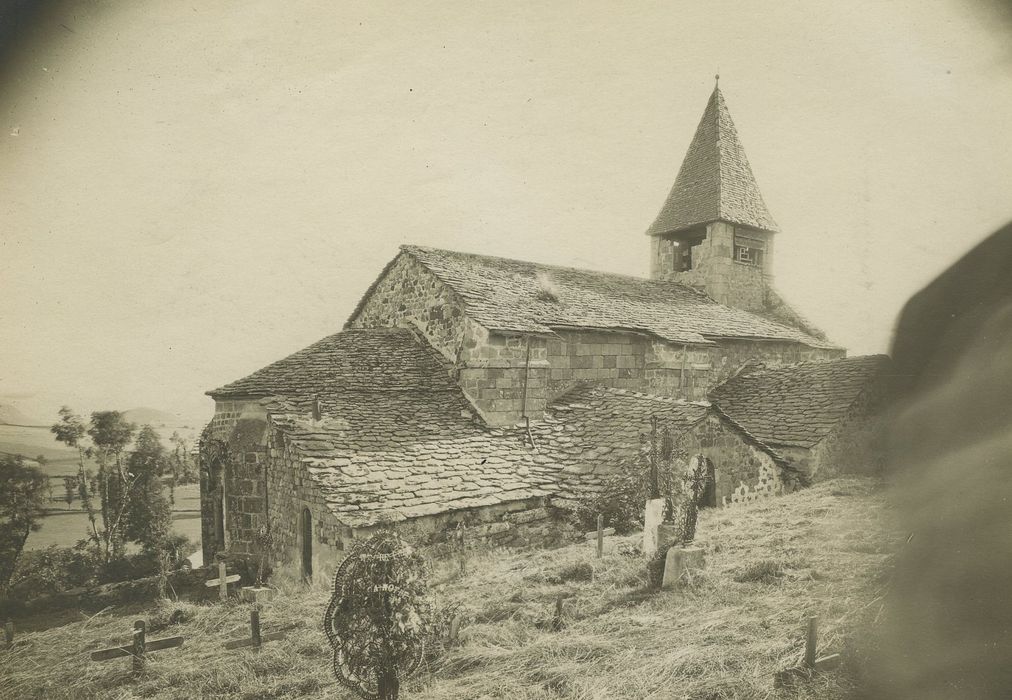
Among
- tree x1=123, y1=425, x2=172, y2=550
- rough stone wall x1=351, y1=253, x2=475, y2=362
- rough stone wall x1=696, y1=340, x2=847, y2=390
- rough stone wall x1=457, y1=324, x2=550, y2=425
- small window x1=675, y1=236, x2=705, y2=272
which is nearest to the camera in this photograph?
tree x1=123, y1=425, x2=172, y2=550

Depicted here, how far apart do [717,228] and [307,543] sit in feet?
44.0

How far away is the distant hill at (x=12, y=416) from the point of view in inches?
155

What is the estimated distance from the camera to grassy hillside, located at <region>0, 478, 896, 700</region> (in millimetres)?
2992

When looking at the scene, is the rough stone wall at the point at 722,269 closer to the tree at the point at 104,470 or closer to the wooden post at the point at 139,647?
the tree at the point at 104,470

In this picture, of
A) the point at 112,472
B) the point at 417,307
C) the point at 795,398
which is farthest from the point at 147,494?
the point at 795,398

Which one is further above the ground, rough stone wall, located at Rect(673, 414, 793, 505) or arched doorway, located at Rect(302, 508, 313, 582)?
rough stone wall, located at Rect(673, 414, 793, 505)

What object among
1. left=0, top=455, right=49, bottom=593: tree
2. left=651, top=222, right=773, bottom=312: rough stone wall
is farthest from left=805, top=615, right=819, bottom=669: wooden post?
left=651, top=222, right=773, bottom=312: rough stone wall

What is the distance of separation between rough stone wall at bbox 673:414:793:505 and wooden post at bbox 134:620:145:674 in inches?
234

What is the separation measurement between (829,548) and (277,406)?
6.29 metres

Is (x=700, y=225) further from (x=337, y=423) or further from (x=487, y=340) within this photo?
(x=337, y=423)

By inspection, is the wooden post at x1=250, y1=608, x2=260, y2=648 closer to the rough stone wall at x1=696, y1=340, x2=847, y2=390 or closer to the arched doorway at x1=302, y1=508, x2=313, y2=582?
the arched doorway at x1=302, y1=508, x2=313, y2=582

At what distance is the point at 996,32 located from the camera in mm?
3676

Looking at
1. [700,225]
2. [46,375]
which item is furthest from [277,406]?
[700,225]

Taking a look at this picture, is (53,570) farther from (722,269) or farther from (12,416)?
(722,269)
